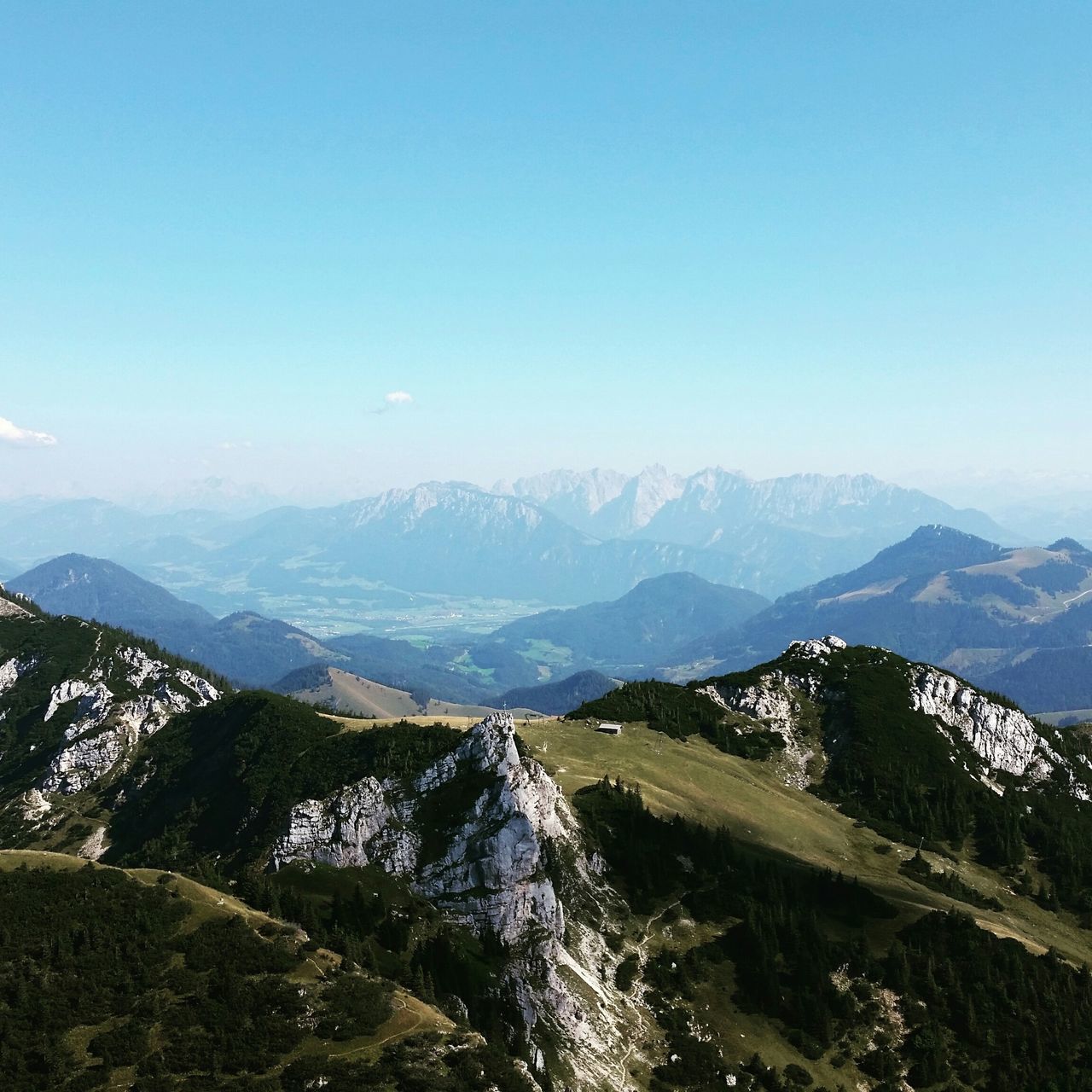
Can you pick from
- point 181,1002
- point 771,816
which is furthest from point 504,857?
point 771,816

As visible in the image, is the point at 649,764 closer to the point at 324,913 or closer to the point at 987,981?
the point at 987,981

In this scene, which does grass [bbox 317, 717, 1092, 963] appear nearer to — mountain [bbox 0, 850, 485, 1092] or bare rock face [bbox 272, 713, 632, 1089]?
bare rock face [bbox 272, 713, 632, 1089]

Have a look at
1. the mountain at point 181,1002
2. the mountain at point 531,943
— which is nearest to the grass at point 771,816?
the mountain at point 531,943

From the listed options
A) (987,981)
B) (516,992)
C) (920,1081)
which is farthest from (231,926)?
(987,981)

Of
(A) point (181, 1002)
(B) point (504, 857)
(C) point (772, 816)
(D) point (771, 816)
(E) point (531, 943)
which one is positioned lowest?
(C) point (772, 816)

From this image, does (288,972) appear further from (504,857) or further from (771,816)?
(771,816)

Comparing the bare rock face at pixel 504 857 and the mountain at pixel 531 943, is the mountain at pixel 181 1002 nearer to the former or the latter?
the mountain at pixel 531 943
